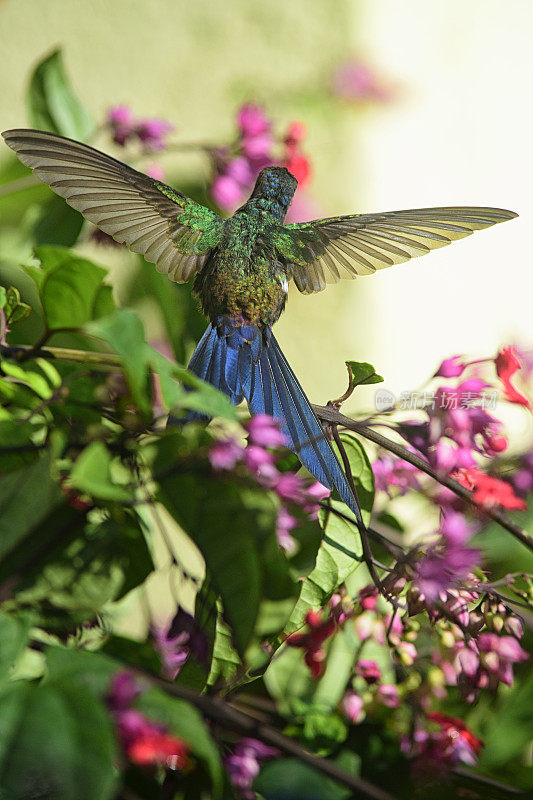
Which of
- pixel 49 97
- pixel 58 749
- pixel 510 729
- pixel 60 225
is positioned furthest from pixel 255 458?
pixel 49 97

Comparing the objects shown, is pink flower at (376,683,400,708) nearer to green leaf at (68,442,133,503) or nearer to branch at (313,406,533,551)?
branch at (313,406,533,551)

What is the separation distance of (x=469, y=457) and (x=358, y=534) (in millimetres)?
140

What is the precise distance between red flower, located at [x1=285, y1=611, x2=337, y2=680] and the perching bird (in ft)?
0.81

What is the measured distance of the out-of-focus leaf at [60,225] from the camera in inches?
38.2

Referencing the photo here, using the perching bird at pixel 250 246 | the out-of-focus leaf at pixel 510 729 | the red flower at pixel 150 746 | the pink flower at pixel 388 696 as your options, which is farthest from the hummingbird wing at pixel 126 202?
the out-of-focus leaf at pixel 510 729

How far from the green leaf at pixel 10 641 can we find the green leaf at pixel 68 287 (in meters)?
0.24

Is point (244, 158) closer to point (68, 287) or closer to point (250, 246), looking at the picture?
point (250, 246)

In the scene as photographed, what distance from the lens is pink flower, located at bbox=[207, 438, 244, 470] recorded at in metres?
0.50

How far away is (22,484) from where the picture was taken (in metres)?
0.55

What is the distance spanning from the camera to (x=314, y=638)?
2.56 ft

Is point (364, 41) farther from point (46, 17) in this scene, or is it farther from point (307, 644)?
point (307, 644)

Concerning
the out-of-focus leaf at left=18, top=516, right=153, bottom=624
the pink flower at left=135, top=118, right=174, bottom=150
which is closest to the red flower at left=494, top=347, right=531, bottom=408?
the out-of-focus leaf at left=18, top=516, right=153, bottom=624

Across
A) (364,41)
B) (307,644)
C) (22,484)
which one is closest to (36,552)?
(22,484)

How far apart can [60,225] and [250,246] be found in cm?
39
